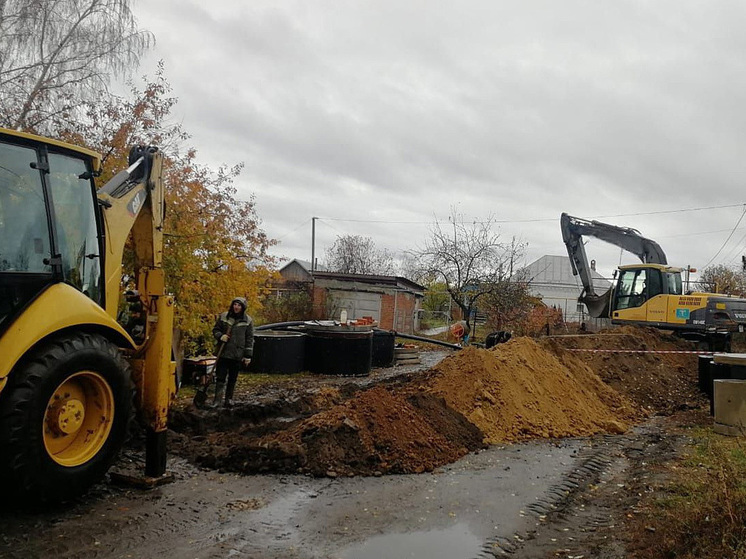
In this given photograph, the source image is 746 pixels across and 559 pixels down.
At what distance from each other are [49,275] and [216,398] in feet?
17.4

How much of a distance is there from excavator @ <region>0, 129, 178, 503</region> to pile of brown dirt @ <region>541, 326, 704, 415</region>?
28.2 feet

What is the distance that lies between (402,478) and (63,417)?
330 cm

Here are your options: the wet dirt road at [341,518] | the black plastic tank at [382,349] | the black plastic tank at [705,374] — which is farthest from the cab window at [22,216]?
the black plastic tank at [382,349]

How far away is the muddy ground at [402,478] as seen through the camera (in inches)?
181

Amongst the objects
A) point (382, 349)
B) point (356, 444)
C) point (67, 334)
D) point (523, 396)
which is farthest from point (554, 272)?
point (67, 334)

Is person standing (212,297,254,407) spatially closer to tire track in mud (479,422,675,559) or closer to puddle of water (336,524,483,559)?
tire track in mud (479,422,675,559)

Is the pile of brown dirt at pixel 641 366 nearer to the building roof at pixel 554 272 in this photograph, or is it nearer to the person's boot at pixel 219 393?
the person's boot at pixel 219 393

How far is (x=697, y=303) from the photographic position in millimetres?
18328

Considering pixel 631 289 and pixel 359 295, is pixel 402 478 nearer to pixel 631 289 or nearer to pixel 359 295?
pixel 631 289

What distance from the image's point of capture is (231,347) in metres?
9.67

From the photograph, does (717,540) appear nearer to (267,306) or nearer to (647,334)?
(647,334)

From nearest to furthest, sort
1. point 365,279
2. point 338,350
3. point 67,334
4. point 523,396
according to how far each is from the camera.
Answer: point 67,334 < point 523,396 < point 338,350 < point 365,279

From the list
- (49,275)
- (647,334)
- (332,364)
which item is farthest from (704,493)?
(647,334)

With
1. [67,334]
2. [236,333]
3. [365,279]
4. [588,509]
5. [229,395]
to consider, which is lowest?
[588,509]
